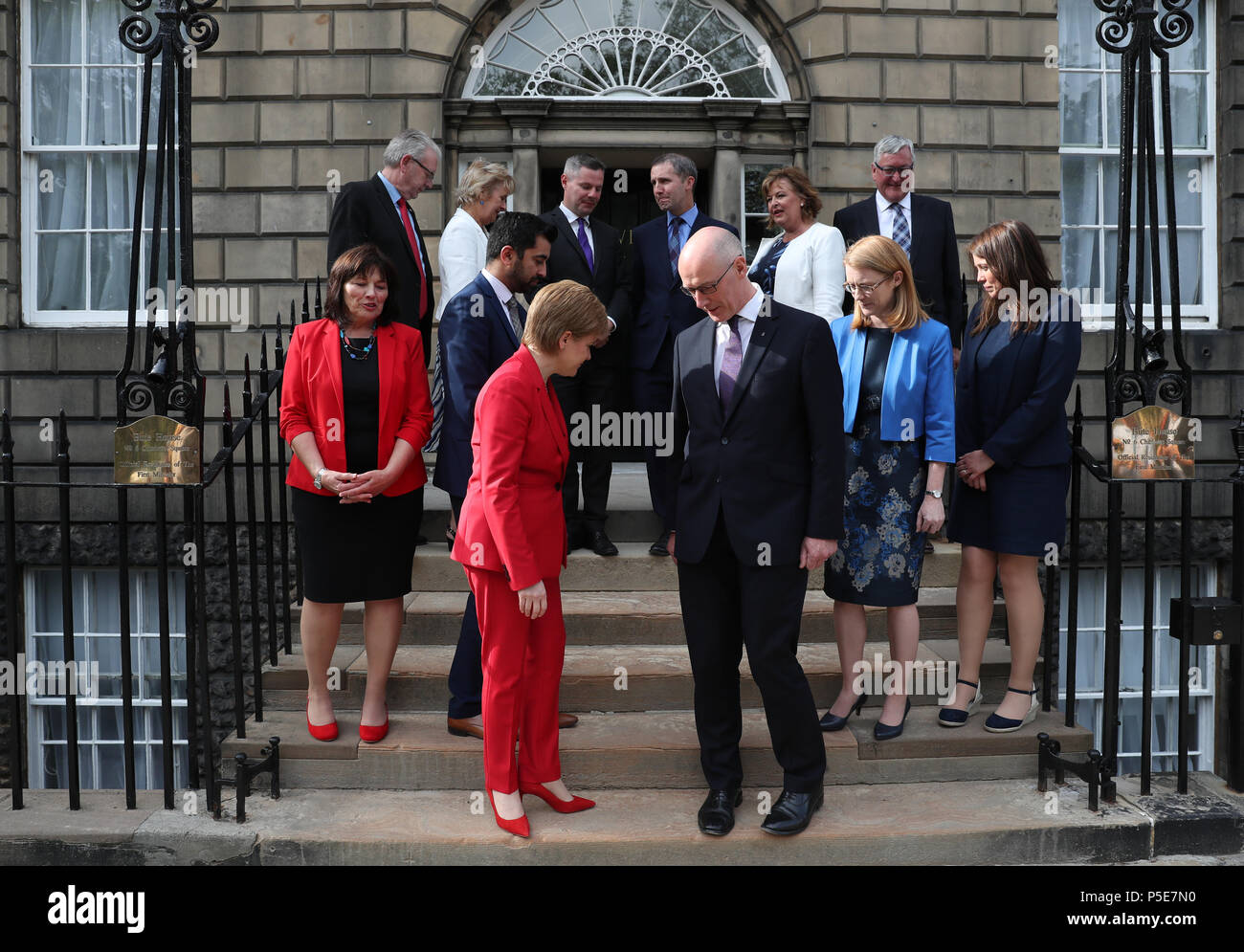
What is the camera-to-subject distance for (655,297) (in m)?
5.44

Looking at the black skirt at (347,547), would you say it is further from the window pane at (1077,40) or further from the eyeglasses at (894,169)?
the window pane at (1077,40)

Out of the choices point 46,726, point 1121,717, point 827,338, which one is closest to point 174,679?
point 46,726

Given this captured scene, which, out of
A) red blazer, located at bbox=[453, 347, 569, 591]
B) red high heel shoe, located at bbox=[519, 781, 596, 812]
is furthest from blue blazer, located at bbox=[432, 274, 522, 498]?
red high heel shoe, located at bbox=[519, 781, 596, 812]

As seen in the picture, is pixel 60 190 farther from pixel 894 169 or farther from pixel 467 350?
pixel 894 169

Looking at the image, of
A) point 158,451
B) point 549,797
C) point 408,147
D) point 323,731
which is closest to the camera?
point 549,797

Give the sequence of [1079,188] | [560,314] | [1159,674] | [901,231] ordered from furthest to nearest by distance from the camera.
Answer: [1079,188]
[1159,674]
[901,231]
[560,314]

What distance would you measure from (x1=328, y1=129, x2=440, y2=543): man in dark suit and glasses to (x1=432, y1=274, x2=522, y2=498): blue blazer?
2.30ft

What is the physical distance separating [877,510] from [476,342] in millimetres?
1701

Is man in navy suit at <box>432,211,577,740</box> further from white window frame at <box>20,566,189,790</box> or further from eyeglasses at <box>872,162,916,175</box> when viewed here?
white window frame at <box>20,566,189,790</box>

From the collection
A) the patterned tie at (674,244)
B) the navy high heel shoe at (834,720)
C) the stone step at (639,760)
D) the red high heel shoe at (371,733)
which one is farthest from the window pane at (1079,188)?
the red high heel shoe at (371,733)

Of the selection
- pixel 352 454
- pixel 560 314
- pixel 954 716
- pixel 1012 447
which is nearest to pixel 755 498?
pixel 560 314

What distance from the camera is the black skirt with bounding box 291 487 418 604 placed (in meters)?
4.08
